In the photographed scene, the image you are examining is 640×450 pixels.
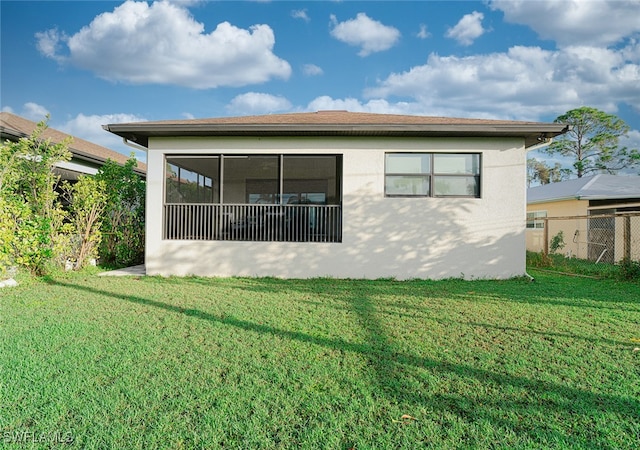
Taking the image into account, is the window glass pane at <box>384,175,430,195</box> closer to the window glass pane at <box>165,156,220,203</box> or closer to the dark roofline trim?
the dark roofline trim

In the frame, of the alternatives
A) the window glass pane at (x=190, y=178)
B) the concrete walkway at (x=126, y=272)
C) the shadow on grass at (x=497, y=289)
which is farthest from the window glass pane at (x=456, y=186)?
the concrete walkway at (x=126, y=272)

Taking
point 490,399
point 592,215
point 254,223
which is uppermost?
point 592,215

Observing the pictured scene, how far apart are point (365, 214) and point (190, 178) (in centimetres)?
542

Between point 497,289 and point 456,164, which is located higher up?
point 456,164

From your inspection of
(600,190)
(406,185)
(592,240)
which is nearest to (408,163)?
(406,185)

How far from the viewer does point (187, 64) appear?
13203 mm

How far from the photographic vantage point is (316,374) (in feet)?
9.85

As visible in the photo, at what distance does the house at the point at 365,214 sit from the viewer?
27.3 feet

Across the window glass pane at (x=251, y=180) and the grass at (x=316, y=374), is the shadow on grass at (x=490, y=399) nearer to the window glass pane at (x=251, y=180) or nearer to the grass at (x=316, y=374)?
the grass at (x=316, y=374)

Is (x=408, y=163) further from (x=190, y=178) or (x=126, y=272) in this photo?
(x=126, y=272)

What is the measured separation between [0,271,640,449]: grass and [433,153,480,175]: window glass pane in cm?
365

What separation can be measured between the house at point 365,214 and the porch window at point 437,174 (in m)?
0.02

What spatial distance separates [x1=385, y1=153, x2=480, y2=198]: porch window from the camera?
841 cm

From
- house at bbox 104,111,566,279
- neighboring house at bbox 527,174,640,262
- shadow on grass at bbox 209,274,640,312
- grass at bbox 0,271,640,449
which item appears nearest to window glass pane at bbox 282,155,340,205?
house at bbox 104,111,566,279
